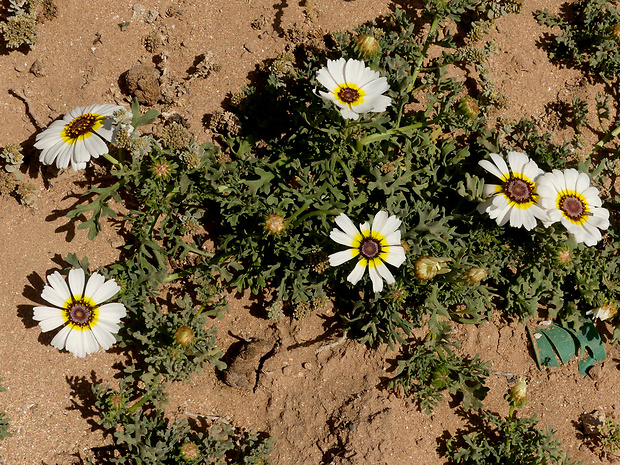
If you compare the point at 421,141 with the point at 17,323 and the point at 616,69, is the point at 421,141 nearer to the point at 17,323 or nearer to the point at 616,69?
the point at 616,69

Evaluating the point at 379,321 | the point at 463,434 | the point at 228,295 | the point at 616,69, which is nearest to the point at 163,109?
the point at 228,295

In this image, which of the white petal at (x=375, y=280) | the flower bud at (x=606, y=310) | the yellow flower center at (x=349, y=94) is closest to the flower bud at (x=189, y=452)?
the white petal at (x=375, y=280)

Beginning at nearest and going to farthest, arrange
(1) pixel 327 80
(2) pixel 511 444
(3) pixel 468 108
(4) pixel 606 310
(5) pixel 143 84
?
(1) pixel 327 80, (3) pixel 468 108, (2) pixel 511 444, (4) pixel 606 310, (5) pixel 143 84

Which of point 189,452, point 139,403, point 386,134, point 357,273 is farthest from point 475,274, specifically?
point 139,403

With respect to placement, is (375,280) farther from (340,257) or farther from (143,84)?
(143,84)

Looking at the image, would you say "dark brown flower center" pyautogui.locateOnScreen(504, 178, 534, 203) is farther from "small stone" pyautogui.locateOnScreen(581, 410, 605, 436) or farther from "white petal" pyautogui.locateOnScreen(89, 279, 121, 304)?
"white petal" pyautogui.locateOnScreen(89, 279, 121, 304)

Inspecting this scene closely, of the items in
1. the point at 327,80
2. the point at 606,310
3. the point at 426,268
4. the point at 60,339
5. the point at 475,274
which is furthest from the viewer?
the point at 606,310

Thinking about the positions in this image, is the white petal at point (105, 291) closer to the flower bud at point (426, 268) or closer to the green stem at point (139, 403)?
the green stem at point (139, 403)
